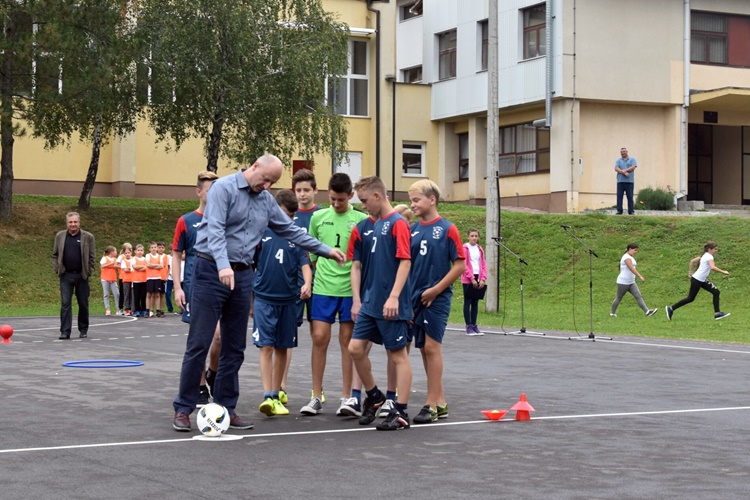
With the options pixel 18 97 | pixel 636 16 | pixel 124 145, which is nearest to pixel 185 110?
pixel 18 97

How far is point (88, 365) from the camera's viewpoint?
50.1ft

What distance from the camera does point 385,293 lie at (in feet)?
34.1

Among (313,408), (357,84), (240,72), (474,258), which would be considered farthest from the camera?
(357,84)

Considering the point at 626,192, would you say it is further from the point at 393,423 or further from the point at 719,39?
the point at 393,423

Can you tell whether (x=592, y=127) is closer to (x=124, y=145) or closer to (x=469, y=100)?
(x=469, y=100)

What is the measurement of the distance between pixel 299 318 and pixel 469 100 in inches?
1527

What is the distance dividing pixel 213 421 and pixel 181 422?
45 cm

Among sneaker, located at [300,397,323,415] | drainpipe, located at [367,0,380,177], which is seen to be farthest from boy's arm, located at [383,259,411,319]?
drainpipe, located at [367,0,380,177]

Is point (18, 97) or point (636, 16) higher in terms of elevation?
point (636, 16)

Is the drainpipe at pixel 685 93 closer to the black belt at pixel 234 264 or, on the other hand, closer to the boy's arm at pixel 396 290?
the boy's arm at pixel 396 290

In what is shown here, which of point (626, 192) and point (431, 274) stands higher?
point (626, 192)

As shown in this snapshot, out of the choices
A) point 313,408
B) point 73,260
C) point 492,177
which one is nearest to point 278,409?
point 313,408

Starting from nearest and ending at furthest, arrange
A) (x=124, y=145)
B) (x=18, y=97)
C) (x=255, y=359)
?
(x=255, y=359), (x=18, y=97), (x=124, y=145)

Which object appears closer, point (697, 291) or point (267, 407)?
point (267, 407)
